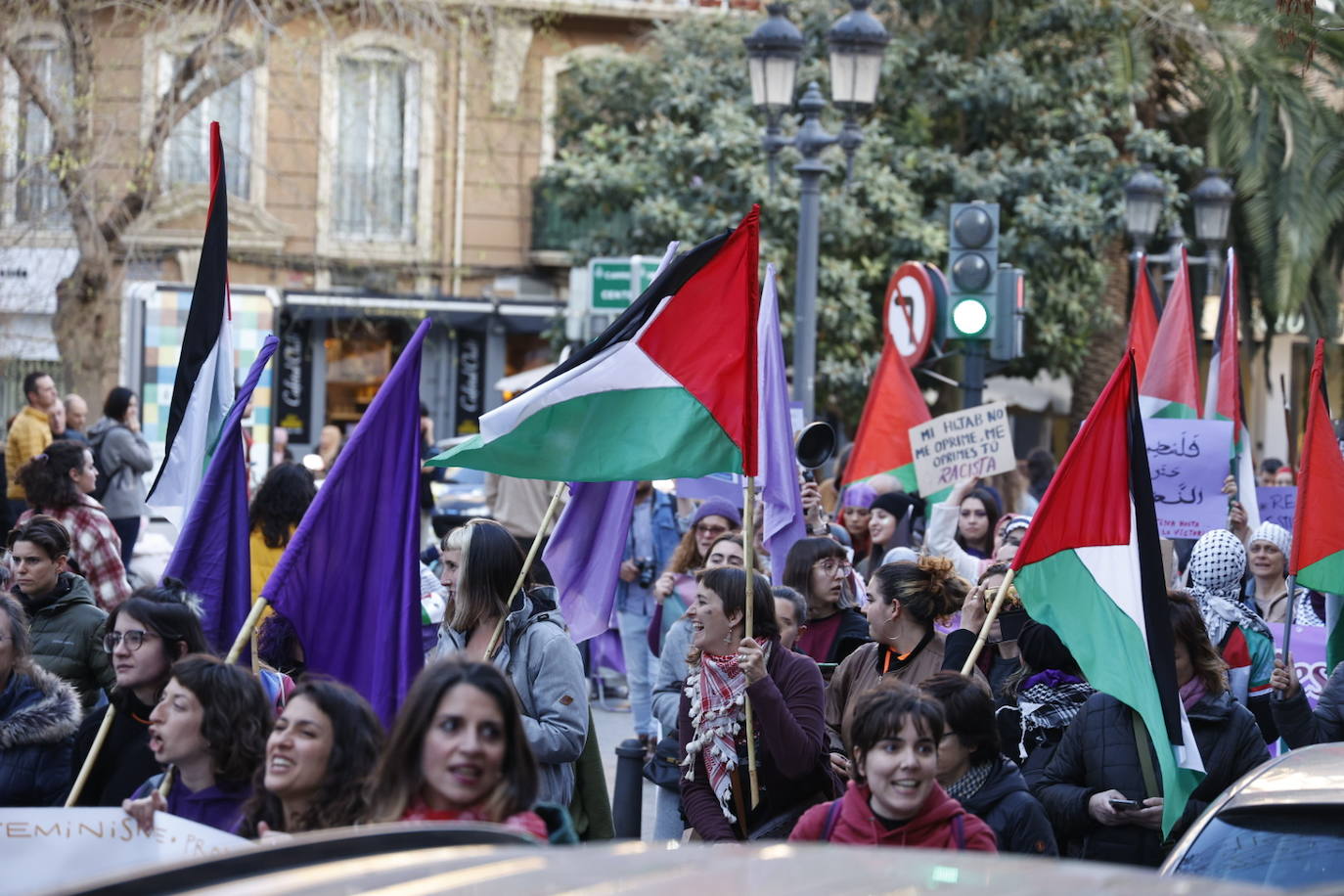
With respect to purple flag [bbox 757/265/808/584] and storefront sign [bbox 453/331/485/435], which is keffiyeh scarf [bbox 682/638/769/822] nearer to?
purple flag [bbox 757/265/808/584]

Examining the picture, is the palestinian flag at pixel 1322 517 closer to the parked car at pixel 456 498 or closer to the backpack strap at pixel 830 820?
the backpack strap at pixel 830 820

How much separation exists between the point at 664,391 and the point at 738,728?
122cm

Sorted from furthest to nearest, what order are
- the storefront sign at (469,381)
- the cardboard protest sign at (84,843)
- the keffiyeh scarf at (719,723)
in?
1. the storefront sign at (469,381)
2. the keffiyeh scarf at (719,723)
3. the cardboard protest sign at (84,843)

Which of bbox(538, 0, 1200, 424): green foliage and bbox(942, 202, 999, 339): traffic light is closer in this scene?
bbox(942, 202, 999, 339): traffic light

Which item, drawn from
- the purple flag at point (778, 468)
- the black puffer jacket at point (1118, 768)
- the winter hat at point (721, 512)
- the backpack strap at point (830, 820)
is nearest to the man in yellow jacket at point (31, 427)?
the winter hat at point (721, 512)

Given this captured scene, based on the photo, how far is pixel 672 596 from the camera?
903cm

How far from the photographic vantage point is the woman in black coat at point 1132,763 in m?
5.52

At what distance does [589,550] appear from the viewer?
269 inches

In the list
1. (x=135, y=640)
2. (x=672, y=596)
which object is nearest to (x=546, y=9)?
(x=672, y=596)

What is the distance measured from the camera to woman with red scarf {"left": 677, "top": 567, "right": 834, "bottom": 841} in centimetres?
561

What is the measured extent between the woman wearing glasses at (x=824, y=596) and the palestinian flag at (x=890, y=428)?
3520 millimetres

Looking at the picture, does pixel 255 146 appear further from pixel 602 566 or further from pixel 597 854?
pixel 597 854

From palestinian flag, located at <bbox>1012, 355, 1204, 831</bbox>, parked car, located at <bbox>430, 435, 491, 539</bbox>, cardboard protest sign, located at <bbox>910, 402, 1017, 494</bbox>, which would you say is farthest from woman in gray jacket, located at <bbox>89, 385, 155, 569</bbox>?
palestinian flag, located at <bbox>1012, 355, 1204, 831</bbox>

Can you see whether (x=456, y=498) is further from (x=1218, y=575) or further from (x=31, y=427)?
(x=1218, y=575)
